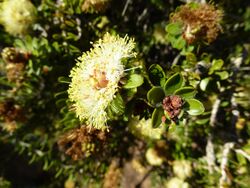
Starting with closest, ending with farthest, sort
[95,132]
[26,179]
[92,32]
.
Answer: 1. [95,132]
2. [92,32]
3. [26,179]

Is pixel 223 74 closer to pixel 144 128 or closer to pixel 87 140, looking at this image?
pixel 144 128

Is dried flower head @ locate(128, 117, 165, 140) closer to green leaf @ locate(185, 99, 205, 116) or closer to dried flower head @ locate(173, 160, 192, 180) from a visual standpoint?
dried flower head @ locate(173, 160, 192, 180)

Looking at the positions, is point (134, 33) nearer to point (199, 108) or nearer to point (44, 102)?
point (44, 102)

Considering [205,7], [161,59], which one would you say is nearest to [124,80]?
[205,7]

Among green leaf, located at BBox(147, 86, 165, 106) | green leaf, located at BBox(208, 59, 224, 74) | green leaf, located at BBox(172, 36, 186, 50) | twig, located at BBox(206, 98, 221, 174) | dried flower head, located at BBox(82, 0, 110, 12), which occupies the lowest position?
twig, located at BBox(206, 98, 221, 174)

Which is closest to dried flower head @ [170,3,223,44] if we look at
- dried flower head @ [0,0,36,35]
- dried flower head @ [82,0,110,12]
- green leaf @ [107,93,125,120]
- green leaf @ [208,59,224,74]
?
green leaf @ [208,59,224,74]

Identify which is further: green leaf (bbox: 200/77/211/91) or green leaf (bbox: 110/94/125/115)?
green leaf (bbox: 200/77/211/91)

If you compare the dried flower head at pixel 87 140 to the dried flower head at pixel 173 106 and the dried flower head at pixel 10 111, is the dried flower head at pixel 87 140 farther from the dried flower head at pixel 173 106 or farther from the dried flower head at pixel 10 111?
the dried flower head at pixel 10 111
